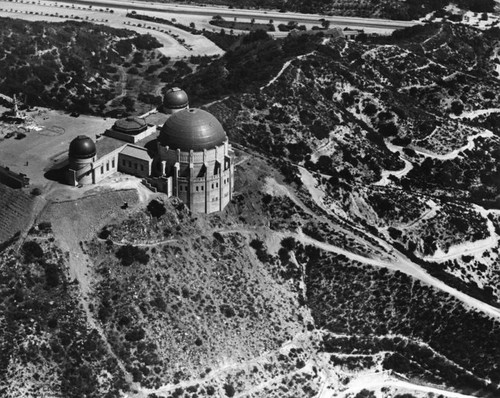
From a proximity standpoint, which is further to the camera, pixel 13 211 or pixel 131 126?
pixel 131 126

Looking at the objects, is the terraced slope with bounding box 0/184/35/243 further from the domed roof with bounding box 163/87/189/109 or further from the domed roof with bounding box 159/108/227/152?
the domed roof with bounding box 163/87/189/109

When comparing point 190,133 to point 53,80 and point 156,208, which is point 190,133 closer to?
point 156,208

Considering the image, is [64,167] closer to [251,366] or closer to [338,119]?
[251,366]

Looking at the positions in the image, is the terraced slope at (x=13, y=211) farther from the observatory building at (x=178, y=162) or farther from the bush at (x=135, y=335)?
the bush at (x=135, y=335)

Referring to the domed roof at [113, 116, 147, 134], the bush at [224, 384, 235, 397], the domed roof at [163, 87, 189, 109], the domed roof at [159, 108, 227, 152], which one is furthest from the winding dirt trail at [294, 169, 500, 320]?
the domed roof at [163, 87, 189, 109]

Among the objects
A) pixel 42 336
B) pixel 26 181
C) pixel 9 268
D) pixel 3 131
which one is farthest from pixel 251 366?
pixel 3 131

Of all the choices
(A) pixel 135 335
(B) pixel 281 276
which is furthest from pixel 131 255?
(B) pixel 281 276

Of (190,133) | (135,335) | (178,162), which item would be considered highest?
(190,133)
